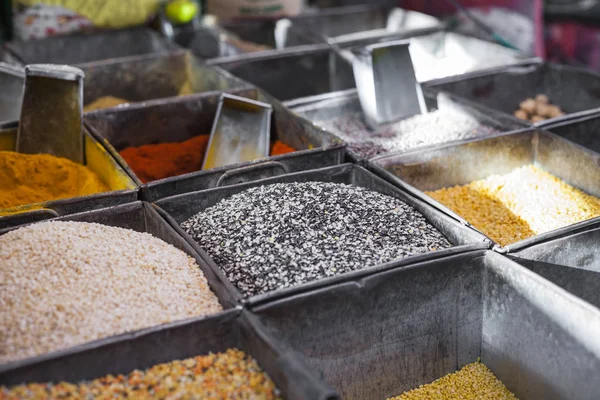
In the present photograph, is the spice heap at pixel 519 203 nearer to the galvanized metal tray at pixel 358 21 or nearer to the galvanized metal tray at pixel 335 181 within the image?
the galvanized metal tray at pixel 335 181

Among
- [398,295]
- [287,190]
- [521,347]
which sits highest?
[287,190]

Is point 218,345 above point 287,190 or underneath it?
underneath

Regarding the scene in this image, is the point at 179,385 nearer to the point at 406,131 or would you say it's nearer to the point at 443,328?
the point at 443,328

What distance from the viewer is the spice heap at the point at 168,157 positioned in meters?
2.20

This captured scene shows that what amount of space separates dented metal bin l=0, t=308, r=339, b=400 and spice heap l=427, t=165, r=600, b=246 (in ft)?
2.69

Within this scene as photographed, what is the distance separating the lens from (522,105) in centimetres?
286

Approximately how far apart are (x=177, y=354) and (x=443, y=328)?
634mm

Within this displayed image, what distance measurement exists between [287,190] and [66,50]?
210cm

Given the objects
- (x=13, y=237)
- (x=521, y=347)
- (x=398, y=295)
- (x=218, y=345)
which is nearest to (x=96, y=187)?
(x=13, y=237)

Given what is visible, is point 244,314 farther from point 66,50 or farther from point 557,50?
point 557,50

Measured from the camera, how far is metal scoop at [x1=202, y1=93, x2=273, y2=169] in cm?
228

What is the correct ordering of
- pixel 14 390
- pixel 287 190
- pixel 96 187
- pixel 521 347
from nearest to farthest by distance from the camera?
1. pixel 14 390
2. pixel 521 347
3. pixel 287 190
4. pixel 96 187

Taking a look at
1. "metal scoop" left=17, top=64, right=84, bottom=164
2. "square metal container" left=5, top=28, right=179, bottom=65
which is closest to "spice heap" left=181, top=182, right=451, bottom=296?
"metal scoop" left=17, top=64, right=84, bottom=164

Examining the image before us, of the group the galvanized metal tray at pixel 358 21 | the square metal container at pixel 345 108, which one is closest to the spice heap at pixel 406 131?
the square metal container at pixel 345 108
